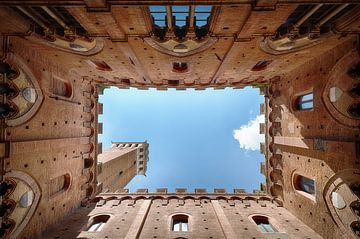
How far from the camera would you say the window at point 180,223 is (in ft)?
40.1

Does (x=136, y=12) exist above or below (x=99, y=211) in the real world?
above

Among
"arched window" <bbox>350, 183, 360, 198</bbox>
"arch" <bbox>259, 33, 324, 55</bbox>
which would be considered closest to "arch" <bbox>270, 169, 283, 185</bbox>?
"arched window" <bbox>350, 183, 360, 198</bbox>

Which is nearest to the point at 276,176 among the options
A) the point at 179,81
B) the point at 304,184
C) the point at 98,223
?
the point at 304,184

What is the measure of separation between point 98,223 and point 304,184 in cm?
1328

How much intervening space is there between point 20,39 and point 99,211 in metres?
10.9

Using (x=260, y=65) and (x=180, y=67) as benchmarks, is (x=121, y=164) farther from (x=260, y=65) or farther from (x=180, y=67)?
(x=260, y=65)

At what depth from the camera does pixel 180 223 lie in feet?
42.8

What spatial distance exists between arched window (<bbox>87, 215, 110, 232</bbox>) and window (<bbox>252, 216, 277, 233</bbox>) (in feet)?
30.7

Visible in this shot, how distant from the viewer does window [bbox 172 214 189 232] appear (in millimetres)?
12234

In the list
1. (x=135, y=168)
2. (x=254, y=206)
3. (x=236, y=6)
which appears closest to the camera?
(x=236, y=6)

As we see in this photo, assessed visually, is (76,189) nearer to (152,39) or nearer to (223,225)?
(223,225)

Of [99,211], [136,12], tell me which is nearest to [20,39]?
[136,12]

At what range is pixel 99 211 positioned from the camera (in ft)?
46.1

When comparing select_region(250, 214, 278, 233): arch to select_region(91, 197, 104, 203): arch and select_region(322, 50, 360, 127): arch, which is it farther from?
select_region(91, 197, 104, 203): arch
